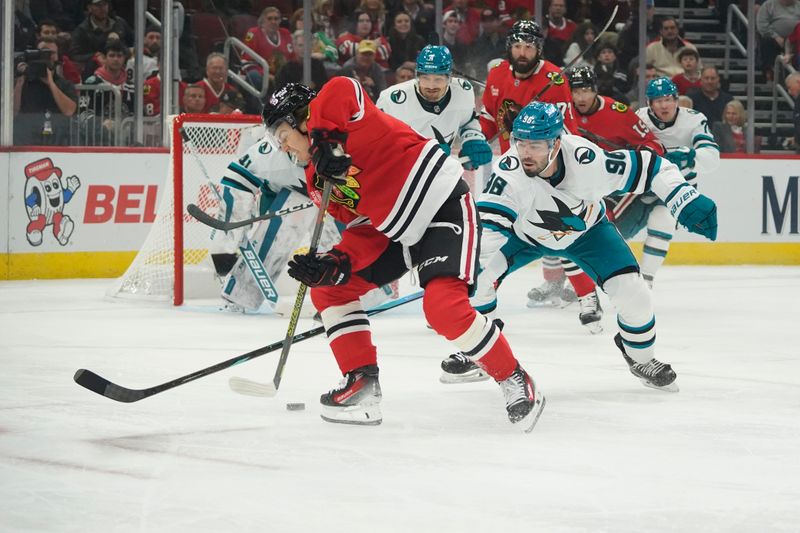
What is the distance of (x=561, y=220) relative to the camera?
347cm

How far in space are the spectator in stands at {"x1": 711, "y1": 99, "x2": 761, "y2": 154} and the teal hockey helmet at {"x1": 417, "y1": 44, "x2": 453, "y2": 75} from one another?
11.9ft

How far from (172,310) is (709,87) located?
451 cm

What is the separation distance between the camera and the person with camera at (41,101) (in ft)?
22.2

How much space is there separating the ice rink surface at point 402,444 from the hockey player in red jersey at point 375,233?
5.6 inches

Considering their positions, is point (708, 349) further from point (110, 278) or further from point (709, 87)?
point (709, 87)

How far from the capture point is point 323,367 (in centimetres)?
398

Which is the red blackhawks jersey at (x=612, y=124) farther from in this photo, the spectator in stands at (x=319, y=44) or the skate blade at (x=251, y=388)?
the skate blade at (x=251, y=388)

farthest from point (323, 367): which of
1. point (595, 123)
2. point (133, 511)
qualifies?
point (595, 123)

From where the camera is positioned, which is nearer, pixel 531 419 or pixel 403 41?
pixel 531 419

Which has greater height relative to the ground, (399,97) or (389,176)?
(399,97)

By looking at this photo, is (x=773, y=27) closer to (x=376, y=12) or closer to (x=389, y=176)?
(x=376, y=12)

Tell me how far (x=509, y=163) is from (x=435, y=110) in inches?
70.2

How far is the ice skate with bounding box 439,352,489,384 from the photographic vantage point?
3641 mm

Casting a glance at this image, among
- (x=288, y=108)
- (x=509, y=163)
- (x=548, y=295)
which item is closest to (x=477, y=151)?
(x=548, y=295)
